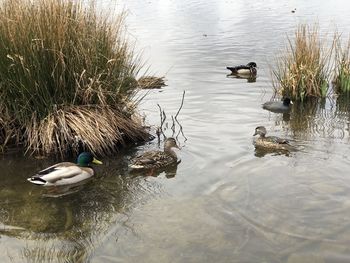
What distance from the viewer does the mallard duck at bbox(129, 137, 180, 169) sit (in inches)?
302

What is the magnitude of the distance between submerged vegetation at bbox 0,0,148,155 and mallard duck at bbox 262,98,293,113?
13.3 feet

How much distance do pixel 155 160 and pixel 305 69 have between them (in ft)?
17.5

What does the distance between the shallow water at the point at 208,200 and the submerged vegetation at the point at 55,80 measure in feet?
1.50

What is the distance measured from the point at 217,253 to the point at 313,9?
1111 inches

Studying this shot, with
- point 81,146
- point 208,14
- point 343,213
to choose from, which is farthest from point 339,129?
point 208,14

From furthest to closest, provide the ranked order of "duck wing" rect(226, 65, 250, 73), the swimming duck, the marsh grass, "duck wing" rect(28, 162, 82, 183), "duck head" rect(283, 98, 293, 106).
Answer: "duck wing" rect(226, 65, 250, 73)
the swimming duck
the marsh grass
"duck head" rect(283, 98, 293, 106)
"duck wing" rect(28, 162, 82, 183)

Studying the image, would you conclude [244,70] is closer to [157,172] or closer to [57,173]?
[157,172]

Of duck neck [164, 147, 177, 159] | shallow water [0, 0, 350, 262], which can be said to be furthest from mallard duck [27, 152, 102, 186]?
duck neck [164, 147, 177, 159]

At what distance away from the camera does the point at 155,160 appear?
25.6ft

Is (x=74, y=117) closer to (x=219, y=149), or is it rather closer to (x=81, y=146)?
(x=81, y=146)

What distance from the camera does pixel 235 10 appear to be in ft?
109

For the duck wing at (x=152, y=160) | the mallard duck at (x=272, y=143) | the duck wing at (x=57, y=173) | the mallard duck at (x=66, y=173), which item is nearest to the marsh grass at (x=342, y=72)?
the mallard duck at (x=272, y=143)

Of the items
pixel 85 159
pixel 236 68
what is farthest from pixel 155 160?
pixel 236 68

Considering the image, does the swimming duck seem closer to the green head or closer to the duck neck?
the duck neck
